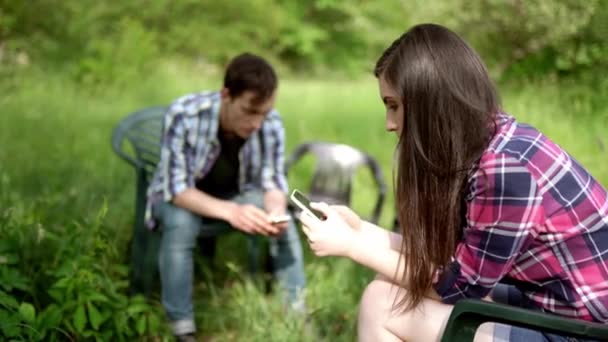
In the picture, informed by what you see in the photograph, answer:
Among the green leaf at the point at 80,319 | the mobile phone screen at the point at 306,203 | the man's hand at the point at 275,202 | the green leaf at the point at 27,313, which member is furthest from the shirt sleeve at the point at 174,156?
the mobile phone screen at the point at 306,203

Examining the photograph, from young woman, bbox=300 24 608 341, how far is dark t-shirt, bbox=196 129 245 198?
134cm

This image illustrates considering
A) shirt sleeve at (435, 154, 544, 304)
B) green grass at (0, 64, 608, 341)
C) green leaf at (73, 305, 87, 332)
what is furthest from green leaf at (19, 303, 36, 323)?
shirt sleeve at (435, 154, 544, 304)

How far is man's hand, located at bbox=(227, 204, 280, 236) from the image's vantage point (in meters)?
2.61

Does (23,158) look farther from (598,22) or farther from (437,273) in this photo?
(598,22)

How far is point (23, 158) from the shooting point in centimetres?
448

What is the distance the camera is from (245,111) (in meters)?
2.77

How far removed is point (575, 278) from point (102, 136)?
4428 millimetres

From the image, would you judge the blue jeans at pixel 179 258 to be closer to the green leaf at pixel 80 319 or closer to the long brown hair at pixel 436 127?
the green leaf at pixel 80 319

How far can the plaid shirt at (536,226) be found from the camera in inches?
61.7

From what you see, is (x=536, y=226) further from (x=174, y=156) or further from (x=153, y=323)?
(x=174, y=156)

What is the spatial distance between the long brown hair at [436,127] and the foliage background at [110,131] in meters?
0.91

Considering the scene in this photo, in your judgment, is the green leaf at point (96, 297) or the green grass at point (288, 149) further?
the green grass at point (288, 149)

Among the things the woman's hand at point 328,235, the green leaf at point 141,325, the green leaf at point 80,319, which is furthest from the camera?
the green leaf at point 141,325

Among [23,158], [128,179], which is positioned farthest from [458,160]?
[23,158]
